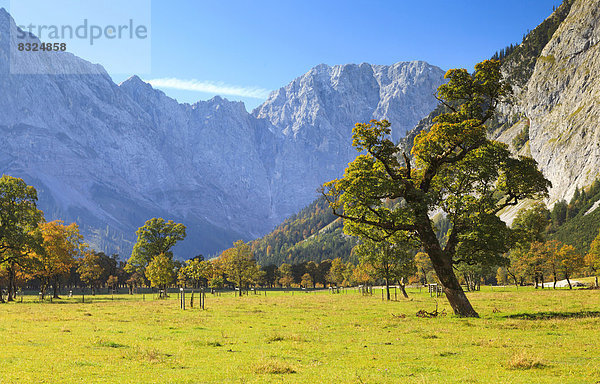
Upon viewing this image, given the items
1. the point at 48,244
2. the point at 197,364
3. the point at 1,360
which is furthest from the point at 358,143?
the point at 48,244

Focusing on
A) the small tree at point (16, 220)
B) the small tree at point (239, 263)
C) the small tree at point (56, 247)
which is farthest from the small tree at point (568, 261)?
the small tree at point (56, 247)

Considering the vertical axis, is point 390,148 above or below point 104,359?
above

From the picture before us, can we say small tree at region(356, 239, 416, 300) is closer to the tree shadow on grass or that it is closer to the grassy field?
the tree shadow on grass

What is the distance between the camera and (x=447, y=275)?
110 feet

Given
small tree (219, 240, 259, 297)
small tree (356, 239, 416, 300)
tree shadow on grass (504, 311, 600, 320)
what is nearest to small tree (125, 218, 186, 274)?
small tree (219, 240, 259, 297)

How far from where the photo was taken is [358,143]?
35.4 metres

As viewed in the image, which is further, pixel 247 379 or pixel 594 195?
pixel 594 195

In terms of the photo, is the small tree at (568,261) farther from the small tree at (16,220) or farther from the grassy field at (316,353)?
the small tree at (16,220)

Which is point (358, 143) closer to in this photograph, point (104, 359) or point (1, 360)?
point (104, 359)

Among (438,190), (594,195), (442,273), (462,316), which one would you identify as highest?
(594,195)

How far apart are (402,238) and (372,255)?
29.0 metres

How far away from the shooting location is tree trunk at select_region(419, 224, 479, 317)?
1314 inches

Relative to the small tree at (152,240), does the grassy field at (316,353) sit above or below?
below

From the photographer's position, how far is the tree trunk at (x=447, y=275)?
33375mm
